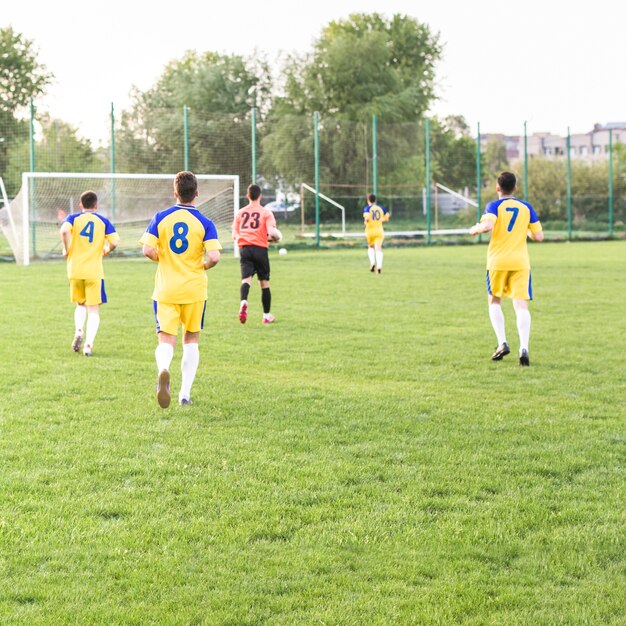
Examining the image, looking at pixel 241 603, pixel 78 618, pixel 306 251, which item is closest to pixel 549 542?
pixel 241 603

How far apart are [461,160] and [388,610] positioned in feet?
129

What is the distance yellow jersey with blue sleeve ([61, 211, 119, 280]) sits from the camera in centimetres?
928

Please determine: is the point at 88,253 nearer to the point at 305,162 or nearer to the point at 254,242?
the point at 254,242

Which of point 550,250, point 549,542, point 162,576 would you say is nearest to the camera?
point 162,576

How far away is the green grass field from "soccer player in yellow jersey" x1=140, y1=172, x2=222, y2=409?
0.66m

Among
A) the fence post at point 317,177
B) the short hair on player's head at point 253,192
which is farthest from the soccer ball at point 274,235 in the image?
the fence post at point 317,177

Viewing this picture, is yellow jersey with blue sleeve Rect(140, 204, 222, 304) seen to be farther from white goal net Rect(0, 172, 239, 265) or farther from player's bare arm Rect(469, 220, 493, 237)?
white goal net Rect(0, 172, 239, 265)

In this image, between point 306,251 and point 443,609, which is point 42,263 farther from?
point 443,609

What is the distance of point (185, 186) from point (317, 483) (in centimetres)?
265

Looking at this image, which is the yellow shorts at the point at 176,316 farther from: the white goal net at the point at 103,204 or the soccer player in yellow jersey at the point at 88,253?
the white goal net at the point at 103,204

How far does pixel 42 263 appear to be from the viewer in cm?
2305

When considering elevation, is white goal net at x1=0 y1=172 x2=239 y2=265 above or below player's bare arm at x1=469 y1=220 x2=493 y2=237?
above

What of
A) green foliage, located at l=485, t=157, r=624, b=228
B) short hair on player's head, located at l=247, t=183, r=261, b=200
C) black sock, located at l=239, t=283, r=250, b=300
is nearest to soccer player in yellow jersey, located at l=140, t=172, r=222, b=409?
short hair on player's head, located at l=247, t=183, r=261, b=200

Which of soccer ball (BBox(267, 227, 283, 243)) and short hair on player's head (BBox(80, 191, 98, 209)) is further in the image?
soccer ball (BBox(267, 227, 283, 243))
